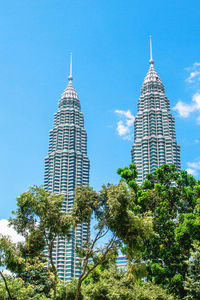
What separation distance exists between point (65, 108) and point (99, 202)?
13327 cm

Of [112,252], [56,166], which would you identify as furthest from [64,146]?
[112,252]

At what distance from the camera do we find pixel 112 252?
18844mm

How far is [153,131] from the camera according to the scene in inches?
5433

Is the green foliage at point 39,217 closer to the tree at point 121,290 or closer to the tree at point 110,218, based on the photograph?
the tree at point 110,218

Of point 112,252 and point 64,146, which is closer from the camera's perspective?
point 112,252

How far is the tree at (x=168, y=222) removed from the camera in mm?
25391

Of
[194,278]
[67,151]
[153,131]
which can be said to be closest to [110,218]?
[194,278]

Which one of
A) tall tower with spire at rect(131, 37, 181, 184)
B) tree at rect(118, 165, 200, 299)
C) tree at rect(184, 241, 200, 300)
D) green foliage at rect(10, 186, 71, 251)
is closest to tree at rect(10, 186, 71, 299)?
green foliage at rect(10, 186, 71, 251)

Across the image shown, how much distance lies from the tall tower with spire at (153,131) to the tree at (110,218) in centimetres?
11308

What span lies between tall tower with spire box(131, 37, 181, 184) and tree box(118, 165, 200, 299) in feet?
333

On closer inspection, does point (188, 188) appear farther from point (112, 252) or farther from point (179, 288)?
point (112, 252)

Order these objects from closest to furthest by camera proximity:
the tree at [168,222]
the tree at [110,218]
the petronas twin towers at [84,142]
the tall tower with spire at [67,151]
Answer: the tree at [110,218] < the tree at [168,222] < the petronas twin towers at [84,142] < the tall tower with spire at [67,151]

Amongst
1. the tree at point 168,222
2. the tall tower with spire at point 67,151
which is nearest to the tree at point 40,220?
the tree at point 168,222

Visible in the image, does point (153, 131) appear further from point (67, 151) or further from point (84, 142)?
point (67, 151)
